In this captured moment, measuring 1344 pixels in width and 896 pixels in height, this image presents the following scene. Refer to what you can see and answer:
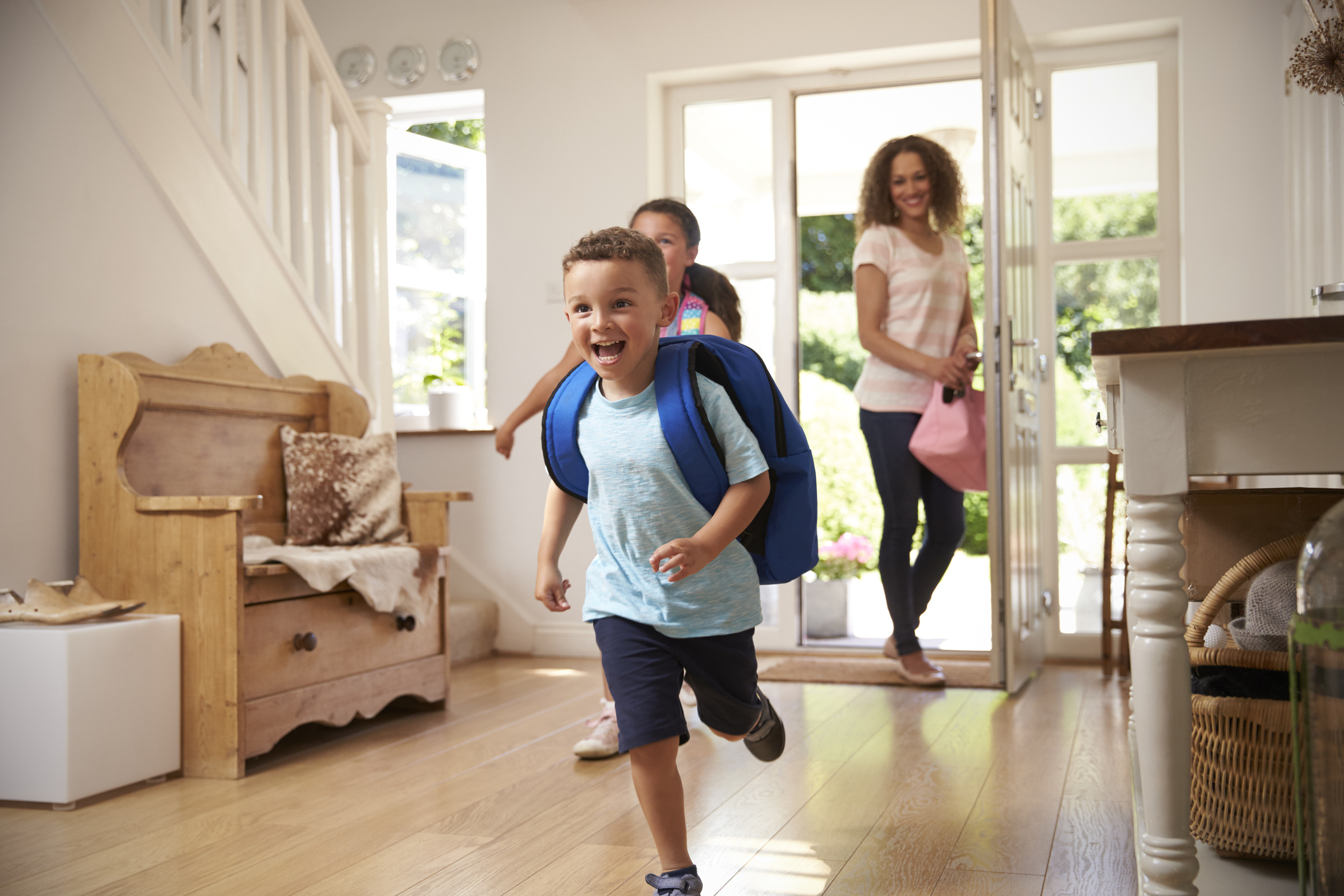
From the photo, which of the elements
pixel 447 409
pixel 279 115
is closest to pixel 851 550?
pixel 447 409

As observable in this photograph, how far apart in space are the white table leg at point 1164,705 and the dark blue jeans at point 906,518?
72.9 inches

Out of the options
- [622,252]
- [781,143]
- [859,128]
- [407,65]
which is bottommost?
[622,252]

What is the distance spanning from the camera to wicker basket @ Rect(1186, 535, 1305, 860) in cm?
145

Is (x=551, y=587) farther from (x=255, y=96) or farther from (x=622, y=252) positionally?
(x=255, y=96)

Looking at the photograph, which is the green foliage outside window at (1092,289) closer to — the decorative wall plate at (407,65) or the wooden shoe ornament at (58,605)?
the decorative wall plate at (407,65)

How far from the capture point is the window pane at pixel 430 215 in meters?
4.54

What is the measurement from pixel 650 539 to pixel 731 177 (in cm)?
279

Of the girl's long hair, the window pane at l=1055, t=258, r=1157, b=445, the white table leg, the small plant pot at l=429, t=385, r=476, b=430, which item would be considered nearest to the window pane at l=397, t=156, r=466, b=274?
the small plant pot at l=429, t=385, r=476, b=430

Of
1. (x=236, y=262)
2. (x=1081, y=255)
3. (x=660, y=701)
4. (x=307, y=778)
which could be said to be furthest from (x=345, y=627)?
(x=1081, y=255)

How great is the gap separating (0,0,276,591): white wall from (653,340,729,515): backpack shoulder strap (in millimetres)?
1588

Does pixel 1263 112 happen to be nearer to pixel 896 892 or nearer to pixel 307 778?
pixel 896 892

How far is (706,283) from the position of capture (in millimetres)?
2275

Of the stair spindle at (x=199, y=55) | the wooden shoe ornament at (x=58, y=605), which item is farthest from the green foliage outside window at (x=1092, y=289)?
the wooden shoe ornament at (x=58, y=605)

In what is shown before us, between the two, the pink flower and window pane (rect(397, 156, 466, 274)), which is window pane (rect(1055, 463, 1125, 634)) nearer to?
the pink flower
